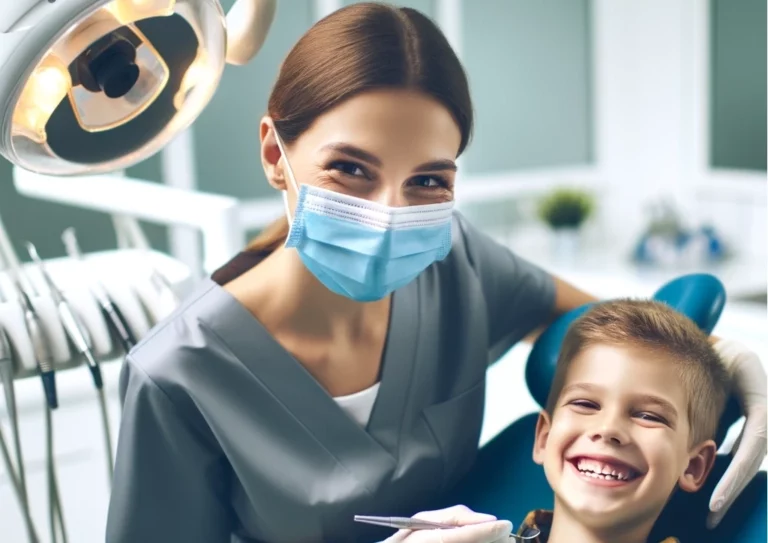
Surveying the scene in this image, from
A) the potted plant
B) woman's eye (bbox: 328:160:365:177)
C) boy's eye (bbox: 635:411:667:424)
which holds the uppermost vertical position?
woman's eye (bbox: 328:160:365:177)

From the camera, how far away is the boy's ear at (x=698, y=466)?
3.23ft

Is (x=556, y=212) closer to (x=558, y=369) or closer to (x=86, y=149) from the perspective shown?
(x=558, y=369)

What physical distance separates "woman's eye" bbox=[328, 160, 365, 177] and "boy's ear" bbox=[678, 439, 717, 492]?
47cm

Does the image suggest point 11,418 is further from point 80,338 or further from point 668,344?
point 668,344

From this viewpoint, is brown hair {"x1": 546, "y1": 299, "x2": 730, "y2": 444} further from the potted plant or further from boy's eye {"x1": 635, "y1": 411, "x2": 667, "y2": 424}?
the potted plant

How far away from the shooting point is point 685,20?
10.7 ft

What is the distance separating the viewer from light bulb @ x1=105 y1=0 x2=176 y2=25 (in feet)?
2.81

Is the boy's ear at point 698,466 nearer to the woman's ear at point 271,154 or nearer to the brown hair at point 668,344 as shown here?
the brown hair at point 668,344

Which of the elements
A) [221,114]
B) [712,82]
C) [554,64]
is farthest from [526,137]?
[221,114]

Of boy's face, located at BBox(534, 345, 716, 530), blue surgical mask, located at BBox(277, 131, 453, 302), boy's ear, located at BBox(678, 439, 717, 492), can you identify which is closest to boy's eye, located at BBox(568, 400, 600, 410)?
boy's face, located at BBox(534, 345, 716, 530)

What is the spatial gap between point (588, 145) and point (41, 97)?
123 inches

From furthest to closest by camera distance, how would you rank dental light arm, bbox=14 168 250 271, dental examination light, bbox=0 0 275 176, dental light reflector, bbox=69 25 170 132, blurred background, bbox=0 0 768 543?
blurred background, bbox=0 0 768 543
dental light arm, bbox=14 168 250 271
dental light reflector, bbox=69 25 170 132
dental examination light, bbox=0 0 275 176

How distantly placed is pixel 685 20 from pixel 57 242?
2262 millimetres

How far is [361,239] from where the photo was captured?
3.12 feet
